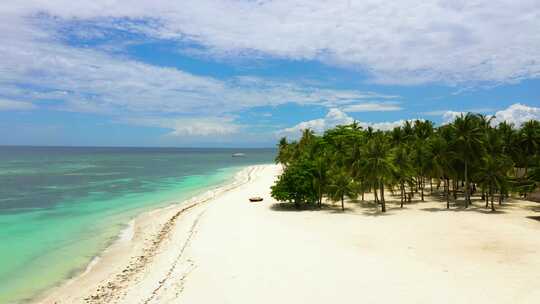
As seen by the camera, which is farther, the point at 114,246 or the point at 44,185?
the point at 44,185

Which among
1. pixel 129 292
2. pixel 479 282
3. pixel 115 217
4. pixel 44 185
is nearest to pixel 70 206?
pixel 115 217

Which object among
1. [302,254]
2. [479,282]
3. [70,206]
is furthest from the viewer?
[70,206]

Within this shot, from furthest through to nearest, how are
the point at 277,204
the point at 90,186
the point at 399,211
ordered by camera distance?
1. the point at 90,186
2. the point at 277,204
3. the point at 399,211

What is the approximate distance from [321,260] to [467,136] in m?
27.9

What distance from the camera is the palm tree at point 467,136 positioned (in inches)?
1708

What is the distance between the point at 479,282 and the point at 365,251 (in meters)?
7.71

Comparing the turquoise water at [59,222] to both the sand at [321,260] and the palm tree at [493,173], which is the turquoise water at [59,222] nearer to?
the sand at [321,260]

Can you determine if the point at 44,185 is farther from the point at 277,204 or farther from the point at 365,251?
the point at 365,251

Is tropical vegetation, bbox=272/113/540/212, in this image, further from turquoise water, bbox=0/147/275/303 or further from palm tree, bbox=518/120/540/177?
turquoise water, bbox=0/147/275/303

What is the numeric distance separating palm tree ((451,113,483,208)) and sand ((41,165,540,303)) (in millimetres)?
7050

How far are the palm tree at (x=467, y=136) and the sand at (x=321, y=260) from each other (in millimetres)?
7050

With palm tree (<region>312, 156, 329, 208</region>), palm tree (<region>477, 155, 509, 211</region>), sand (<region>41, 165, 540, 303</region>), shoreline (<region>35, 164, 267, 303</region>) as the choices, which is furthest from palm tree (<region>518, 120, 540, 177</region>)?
shoreline (<region>35, 164, 267, 303</region>)

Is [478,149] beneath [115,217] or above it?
above

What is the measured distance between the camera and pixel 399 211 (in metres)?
43.1
